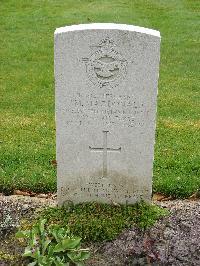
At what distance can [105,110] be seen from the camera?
17.1ft

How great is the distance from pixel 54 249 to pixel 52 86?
18.4ft

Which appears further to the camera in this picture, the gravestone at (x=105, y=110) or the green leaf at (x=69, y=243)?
the gravestone at (x=105, y=110)

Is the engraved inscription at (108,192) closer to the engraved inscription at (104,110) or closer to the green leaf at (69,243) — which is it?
the engraved inscription at (104,110)

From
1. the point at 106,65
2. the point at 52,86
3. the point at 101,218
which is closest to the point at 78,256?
the point at 101,218

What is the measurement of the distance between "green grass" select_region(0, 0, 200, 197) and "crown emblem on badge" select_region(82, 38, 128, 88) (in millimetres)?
1577

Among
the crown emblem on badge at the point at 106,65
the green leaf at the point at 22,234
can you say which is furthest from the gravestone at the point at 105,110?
the green leaf at the point at 22,234

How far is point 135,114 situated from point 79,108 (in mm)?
511

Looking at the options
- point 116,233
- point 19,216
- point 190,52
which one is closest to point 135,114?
point 116,233

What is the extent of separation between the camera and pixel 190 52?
12.2m

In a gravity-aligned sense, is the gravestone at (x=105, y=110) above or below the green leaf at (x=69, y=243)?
above

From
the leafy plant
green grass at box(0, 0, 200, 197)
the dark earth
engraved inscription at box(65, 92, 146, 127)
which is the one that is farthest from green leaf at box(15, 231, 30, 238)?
green grass at box(0, 0, 200, 197)

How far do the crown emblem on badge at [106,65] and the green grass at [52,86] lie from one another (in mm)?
1577

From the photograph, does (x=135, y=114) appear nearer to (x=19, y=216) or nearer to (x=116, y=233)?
(x=116, y=233)

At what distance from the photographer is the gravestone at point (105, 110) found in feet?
16.3
